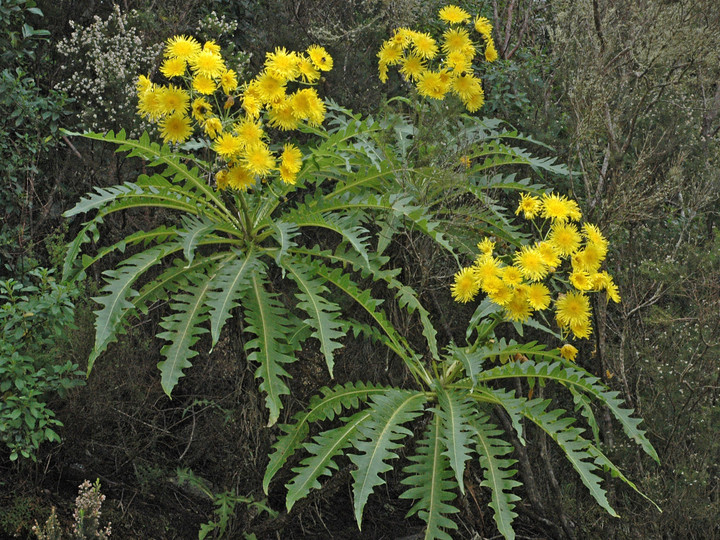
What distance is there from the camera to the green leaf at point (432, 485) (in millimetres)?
2615

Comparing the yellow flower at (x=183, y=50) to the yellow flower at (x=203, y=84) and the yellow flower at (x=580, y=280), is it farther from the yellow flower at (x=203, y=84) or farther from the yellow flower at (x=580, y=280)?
the yellow flower at (x=580, y=280)

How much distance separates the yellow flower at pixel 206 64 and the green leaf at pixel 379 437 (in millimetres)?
1440

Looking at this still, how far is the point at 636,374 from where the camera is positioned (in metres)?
3.85

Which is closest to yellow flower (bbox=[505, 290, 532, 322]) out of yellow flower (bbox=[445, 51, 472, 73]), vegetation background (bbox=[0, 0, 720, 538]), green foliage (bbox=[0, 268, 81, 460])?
vegetation background (bbox=[0, 0, 720, 538])

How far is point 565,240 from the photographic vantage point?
2639 mm

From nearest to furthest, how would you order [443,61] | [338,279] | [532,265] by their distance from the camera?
1. [532,265]
2. [338,279]
3. [443,61]

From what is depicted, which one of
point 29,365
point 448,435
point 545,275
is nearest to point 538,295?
point 545,275

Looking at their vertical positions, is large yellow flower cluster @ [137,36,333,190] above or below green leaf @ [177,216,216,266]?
above

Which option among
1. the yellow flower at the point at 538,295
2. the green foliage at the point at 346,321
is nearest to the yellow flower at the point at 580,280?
the yellow flower at the point at 538,295

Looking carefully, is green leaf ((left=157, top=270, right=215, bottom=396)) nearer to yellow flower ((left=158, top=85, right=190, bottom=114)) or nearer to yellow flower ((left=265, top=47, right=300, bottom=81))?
yellow flower ((left=158, top=85, right=190, bottom=114))

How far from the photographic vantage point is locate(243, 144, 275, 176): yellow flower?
2733 millimetres

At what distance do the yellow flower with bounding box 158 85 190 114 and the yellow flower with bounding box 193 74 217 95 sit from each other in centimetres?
8

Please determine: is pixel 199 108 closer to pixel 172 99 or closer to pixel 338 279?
pixel 172 99

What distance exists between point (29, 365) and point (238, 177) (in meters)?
1.28
